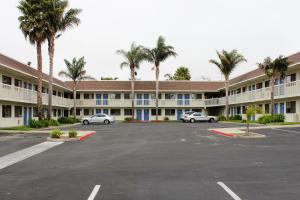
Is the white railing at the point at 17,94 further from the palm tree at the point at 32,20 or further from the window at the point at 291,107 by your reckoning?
the window at the point at 291,107

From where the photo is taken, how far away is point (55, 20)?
3341 centimetres

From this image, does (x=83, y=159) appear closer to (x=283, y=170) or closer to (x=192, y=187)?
(x=192, y=187)

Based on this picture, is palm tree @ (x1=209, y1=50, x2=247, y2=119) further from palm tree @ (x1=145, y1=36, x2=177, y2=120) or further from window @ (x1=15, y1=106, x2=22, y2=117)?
window @ (x1=15, y1=106, x2=22, y2=117)

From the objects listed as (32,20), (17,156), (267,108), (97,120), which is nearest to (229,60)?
(267,108)

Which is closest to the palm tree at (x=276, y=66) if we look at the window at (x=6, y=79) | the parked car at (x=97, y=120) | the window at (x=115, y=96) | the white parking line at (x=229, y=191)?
the parked car at (x=97, y=120)

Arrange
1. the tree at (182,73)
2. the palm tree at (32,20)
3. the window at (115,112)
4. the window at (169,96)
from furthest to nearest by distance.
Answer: the tree at (182,73)
the window at (169,96)
the window at (115,112)
the palm tree at (32,20)

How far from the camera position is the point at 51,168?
33.4 ft

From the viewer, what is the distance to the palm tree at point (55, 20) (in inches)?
1281

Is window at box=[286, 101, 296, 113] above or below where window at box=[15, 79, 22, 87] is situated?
below

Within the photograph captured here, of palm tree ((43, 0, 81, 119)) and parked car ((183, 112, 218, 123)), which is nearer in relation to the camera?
palm tree ((43, 0, 81, 119))

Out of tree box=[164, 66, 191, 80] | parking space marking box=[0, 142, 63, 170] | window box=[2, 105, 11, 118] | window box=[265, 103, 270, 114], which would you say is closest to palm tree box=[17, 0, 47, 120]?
window box=[2, 105, 11, 118]

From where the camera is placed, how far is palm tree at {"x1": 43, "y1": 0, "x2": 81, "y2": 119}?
107 feet

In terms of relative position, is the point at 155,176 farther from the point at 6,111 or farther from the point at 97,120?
the point at 97,120

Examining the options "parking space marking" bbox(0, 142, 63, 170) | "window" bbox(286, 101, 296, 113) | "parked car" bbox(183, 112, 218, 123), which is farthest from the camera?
"parked car" bbox(183, 112, 218, 123)
